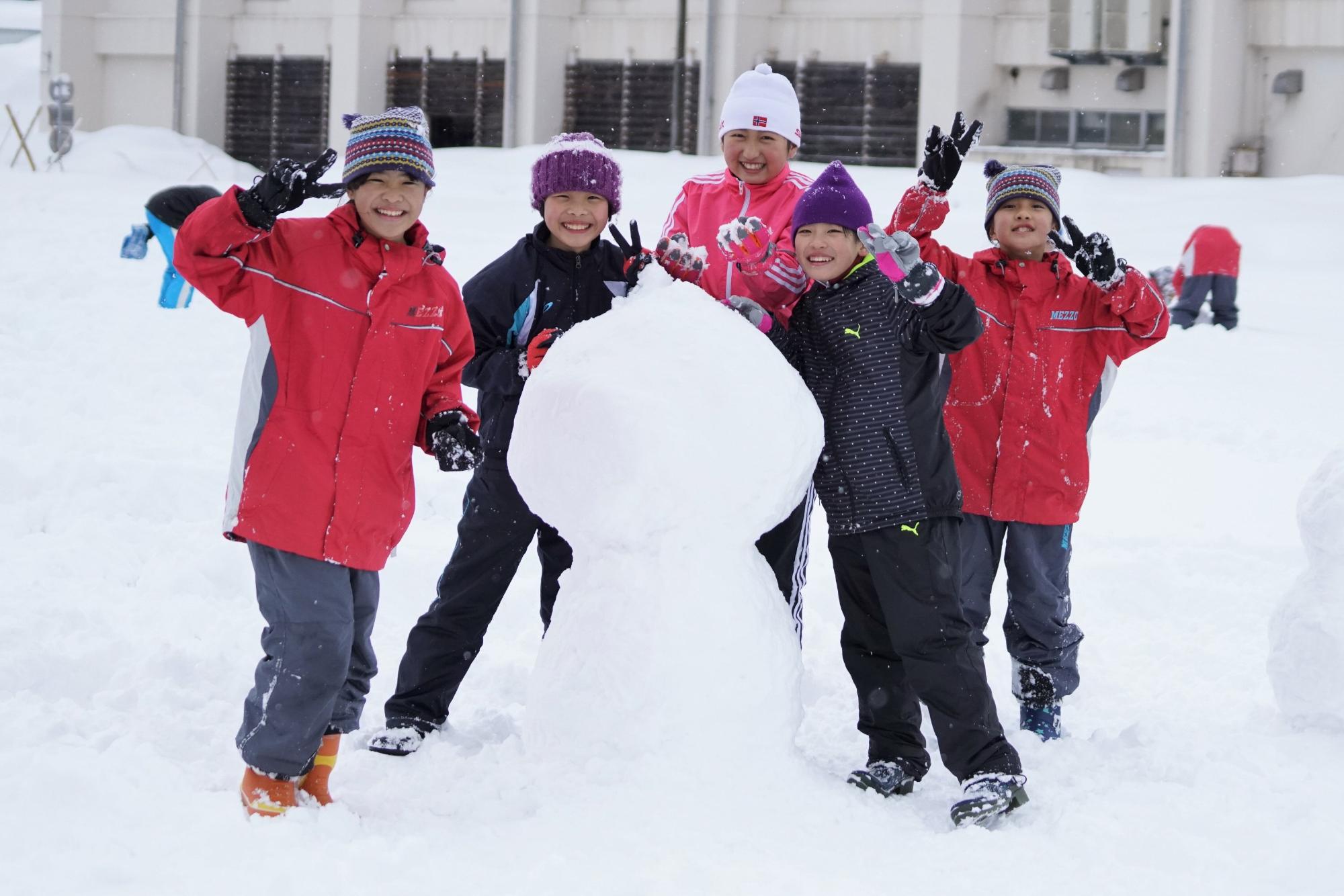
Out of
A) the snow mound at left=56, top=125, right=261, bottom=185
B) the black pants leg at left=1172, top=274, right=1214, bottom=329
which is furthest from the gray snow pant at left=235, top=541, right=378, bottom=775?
the snow mound at left=56, top=125, right=261, bottom=185

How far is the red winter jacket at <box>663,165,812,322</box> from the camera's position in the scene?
11.5ft

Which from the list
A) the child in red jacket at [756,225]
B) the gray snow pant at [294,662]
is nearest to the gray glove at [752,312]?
the child in red jacket at [756,225]

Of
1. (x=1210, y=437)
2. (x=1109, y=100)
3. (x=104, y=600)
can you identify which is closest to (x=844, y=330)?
(x=104, y=600)

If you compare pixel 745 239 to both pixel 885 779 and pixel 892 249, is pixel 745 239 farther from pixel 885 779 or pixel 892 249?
pixel 885 779

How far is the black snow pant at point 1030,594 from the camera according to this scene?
12.3ft

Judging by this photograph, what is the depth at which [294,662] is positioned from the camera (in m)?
2.92

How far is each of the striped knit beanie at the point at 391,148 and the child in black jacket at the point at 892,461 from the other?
0.82 m

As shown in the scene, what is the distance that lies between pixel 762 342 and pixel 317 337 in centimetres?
96

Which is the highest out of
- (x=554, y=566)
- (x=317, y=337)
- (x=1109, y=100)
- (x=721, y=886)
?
(x=1109, y=100)

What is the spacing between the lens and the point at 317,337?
9.75 feet

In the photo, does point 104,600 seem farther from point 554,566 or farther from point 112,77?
point 112,77

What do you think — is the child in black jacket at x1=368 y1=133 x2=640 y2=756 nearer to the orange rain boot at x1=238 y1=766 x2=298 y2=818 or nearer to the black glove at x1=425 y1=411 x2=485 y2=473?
the black glove at x1=425 y1=411 x2=485 y2=473

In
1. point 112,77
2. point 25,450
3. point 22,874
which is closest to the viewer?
point 22,874

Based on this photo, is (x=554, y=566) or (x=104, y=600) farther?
(x=104, y=600)
